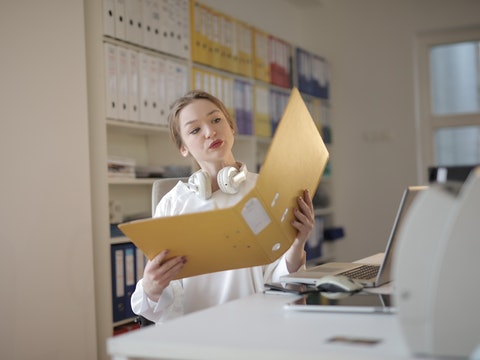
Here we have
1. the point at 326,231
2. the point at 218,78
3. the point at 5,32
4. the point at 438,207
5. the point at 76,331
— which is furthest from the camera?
the point at 326,231

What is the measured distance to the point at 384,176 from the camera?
559 centimetres

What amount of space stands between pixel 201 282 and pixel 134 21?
176 cm

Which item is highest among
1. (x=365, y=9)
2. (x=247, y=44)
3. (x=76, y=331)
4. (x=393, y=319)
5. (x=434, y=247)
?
(x=365, y=9)

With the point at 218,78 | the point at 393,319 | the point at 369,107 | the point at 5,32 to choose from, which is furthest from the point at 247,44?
the point at 393,319

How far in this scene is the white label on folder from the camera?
1.42 m

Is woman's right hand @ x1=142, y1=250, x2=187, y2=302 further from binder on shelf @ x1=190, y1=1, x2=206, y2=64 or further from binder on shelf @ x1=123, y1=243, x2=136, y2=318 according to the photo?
binder on shelf @ x1=190, y1=1, x2=206, y2=64

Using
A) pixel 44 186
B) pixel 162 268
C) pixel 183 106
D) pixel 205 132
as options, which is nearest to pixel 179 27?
pixel 44 186

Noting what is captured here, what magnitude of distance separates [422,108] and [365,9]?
98 cm

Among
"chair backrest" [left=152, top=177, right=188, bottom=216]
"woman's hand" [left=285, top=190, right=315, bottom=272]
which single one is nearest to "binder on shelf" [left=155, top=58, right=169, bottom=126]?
"chair backrest" [left=152, top=177, right=188, bottom=216]

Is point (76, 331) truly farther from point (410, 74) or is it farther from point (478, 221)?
point (410, 74)

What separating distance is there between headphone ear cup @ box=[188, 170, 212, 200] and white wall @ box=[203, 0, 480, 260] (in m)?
3.57

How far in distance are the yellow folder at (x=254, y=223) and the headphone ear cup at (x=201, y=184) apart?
37cm

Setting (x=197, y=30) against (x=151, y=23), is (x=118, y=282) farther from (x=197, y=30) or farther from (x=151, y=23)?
(x=197, y=30)

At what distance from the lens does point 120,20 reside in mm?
3199
